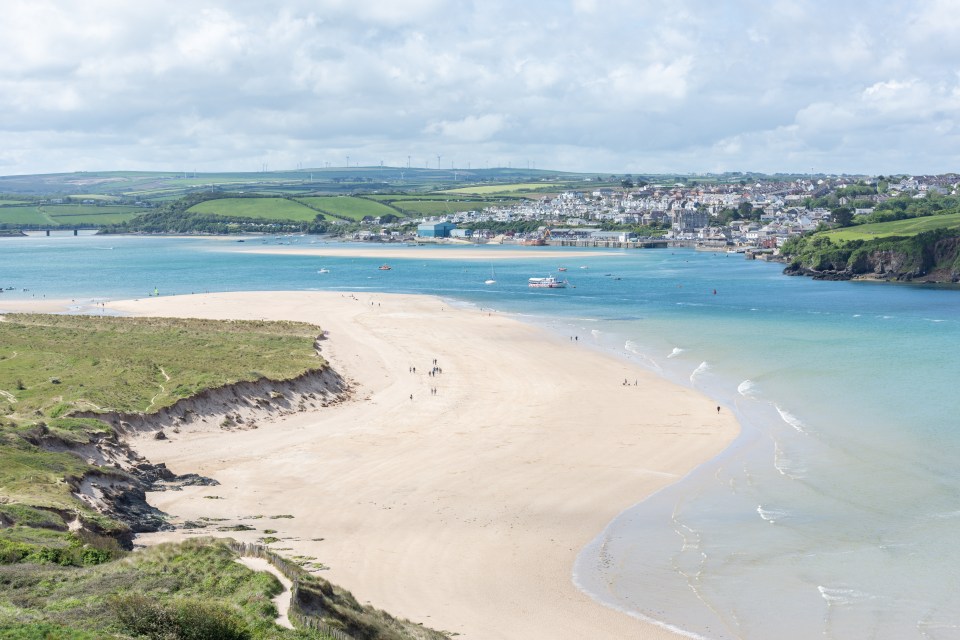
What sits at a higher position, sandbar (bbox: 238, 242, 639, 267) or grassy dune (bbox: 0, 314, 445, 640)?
grassy dune (bbox: 0, 314, 445, 640)

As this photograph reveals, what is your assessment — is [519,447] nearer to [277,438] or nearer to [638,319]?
[277,438]

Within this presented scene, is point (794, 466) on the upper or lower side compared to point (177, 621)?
lower

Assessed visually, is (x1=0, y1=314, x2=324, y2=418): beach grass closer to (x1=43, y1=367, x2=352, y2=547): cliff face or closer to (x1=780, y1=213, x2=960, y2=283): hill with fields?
(x1=43, y1=367, x2=352, y2=547): cliff face

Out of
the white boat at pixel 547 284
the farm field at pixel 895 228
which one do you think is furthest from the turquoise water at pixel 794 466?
the farm field at pixel 895 228

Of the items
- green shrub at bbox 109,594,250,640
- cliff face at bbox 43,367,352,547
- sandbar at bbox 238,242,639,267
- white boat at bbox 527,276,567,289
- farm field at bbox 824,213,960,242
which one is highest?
farm field at bbox 824,213,960,242

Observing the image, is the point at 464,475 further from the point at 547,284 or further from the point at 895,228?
the point at 895,228

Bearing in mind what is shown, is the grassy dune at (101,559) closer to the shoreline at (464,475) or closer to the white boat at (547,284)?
the shoreline at (464,475)

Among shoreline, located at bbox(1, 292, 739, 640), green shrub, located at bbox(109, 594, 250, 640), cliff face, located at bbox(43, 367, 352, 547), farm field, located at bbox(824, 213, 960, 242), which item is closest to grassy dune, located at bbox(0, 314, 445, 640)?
green shrub, located at bbox(109, 594, 250, 640)

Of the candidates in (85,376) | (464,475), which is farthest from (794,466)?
(85,376)
